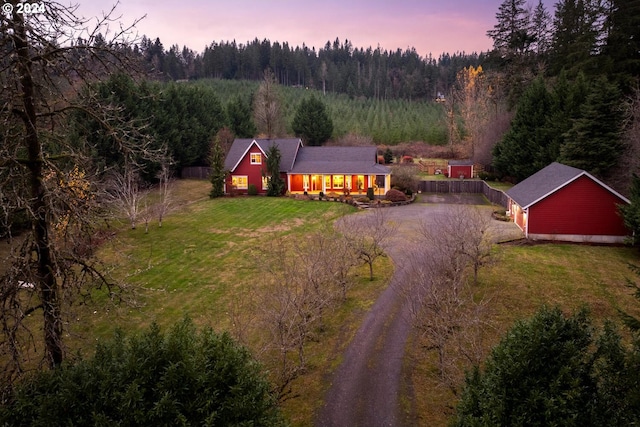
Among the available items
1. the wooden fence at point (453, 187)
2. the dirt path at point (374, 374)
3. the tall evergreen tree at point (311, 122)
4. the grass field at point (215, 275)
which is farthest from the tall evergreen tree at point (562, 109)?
the tall evergreen tree at point (311, 122)

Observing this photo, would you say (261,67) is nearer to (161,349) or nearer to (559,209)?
(559,209)

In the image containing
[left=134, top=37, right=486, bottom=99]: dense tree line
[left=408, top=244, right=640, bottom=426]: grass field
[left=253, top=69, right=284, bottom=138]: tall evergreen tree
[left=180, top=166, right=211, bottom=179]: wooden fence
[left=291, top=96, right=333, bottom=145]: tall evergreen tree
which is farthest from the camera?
[left=134, top=37, right=486, bottom=99]: dense tree line

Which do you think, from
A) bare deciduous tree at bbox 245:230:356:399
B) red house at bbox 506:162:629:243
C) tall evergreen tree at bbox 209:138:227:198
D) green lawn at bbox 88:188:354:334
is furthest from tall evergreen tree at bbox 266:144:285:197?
red house at bbox 506:162:629:243

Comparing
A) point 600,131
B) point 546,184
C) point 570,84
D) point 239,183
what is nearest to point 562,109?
point 570,84

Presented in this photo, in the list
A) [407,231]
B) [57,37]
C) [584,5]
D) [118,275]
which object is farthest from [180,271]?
[584,5]

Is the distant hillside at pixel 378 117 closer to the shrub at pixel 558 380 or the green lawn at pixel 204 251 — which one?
the green lawn at pixel 204 251

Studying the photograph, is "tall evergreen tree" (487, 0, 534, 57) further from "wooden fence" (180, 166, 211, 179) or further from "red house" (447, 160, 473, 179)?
"wooden fence" (180, 166, 211, 179)
